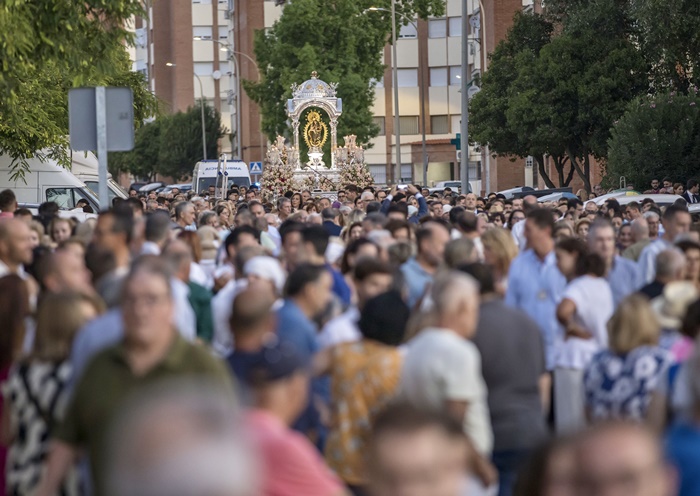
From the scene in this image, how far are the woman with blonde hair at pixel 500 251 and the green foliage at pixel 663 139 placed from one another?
29437 millimetres

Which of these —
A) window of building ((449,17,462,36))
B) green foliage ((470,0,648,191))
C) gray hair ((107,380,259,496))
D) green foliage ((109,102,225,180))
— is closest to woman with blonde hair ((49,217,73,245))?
gray hair ((107,380,259,496))

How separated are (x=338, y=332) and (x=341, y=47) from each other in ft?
200

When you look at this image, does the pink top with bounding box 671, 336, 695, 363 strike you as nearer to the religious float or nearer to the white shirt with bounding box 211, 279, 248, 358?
the white shirt with bounding box 211, 279, 248, 358

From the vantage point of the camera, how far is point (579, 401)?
8859 millimetres

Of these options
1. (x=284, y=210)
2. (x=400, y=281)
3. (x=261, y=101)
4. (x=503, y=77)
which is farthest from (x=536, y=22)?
(x=400, y=281)

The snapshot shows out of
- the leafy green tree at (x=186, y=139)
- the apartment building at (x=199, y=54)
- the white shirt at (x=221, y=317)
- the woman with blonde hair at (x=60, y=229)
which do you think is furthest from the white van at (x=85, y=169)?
the apartment building at (x=199, y=54)

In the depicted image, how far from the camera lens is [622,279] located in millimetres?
10516

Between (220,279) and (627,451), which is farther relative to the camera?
A: (220,279)

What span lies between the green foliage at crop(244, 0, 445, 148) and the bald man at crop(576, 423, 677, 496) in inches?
2503

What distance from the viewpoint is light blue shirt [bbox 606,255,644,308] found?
1047 centimetres

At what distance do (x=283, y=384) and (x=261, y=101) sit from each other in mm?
66796

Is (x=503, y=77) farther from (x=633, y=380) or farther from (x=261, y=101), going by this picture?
(x=633, y=380)

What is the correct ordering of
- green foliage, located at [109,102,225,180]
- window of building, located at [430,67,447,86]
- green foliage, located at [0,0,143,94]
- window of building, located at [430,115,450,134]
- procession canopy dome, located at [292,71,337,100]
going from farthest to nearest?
green foliage, located at [109,102,225,180] → window of building, located at [430,67,447,86] → window of building, located at [430,115,450,134] → procession canopy dome, located at [292,71,337,100] → green foliage, located at [0,0,143,94]

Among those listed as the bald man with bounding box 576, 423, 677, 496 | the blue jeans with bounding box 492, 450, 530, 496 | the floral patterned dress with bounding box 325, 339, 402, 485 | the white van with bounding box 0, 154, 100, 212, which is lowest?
the blue jeans with bounding box 492, 450, 530, 496
